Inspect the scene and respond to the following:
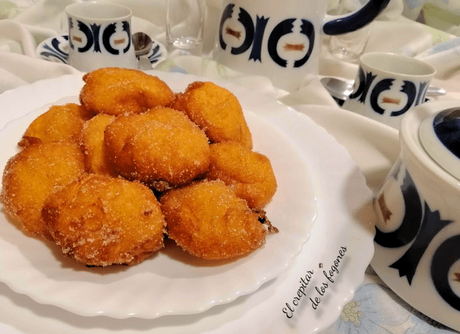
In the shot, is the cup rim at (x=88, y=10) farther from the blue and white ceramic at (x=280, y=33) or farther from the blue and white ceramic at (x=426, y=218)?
the blue and white ceramic at (x=426, y=218)

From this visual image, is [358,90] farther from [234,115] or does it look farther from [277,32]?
[234,115]

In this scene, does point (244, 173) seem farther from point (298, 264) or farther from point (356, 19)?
point (356, 19)

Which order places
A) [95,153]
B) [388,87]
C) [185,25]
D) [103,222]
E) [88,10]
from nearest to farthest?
[103,222] → [95,153] → [388,87] → [88,10] → [185,25]

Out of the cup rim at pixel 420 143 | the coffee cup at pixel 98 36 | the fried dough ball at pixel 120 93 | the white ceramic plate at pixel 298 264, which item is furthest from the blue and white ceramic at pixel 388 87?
the coffee cup at pixel 98 36

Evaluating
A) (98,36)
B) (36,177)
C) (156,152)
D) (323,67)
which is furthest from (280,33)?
(36,177)

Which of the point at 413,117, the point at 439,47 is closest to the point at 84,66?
the point at 413,117

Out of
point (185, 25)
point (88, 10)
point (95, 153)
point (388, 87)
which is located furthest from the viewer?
point (185, 25)
